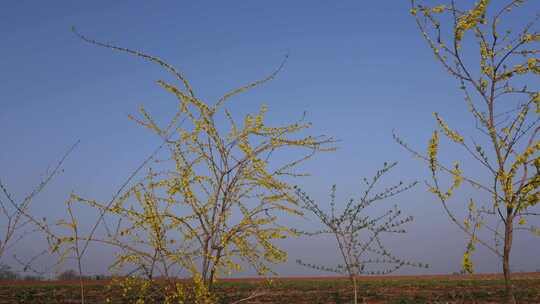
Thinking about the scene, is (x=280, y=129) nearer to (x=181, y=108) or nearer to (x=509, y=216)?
(x=181, y=108)

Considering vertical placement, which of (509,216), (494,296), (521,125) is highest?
(521,125)

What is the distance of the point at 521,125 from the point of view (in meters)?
4.78

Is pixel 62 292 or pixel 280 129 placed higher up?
pixel 280 129

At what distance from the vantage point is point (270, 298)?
19328 millimetres

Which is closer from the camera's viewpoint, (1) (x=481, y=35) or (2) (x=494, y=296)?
(1) (x=481, y=35)

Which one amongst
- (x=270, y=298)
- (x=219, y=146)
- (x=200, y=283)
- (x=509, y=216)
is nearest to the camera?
(x=509, y=216)

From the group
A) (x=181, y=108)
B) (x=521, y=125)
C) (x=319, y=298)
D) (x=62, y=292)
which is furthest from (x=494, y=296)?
(x=62, y=292)

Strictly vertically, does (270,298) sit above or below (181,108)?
below

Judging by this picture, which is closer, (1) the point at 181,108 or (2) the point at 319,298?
(1) the point at 181,108

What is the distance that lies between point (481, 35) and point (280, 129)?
2453 millimetres

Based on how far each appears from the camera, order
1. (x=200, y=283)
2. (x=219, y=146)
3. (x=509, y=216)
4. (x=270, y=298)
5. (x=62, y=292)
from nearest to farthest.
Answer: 1. (x=509, y=216)
2. (x=200, y=283)
3. (x=219, y=146)
4. (x=270, y=298)
5. (x=62, y=292)

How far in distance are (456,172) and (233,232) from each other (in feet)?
7.89

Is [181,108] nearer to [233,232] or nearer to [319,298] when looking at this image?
[233,232]

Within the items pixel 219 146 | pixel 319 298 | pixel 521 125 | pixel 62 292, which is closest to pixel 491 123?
pixel 521 125
